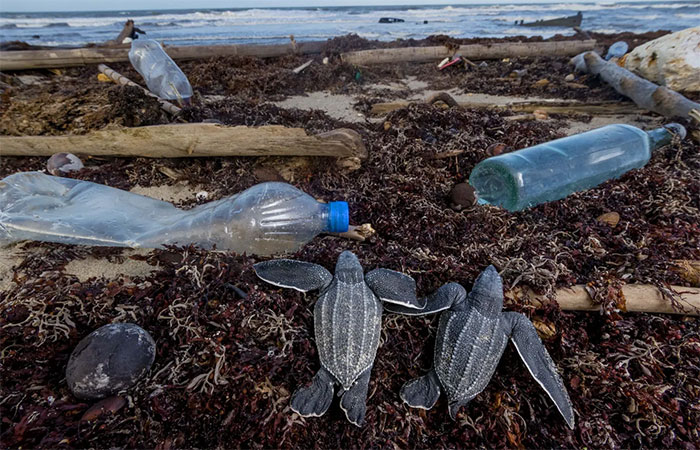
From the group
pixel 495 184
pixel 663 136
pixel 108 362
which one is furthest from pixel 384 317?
pixel 663 136

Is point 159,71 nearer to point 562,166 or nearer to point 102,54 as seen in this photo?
point 102,54

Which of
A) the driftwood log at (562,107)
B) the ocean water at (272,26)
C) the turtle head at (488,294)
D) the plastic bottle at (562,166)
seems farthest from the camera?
the ocean water at (272,26)

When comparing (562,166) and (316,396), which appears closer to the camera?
(316,396)

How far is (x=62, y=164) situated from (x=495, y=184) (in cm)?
397

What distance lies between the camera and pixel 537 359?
62.6 inches

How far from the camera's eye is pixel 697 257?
6.97 ft

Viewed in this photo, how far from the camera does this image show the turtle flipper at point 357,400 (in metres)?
1.46

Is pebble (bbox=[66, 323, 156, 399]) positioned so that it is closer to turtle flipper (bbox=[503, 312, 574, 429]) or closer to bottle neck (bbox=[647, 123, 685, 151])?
turtle flipper (bbox=[503, 312, 574, 429])

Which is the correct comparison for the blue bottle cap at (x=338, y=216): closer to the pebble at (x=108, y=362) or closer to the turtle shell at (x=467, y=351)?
the turtle shell at (x=467, y=351)

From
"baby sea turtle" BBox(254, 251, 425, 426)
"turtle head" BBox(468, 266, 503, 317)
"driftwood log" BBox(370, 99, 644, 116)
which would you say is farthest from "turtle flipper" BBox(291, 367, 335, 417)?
"driftwood log" BBox(370, 99, 644, 116)

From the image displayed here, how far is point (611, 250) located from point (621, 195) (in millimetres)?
894

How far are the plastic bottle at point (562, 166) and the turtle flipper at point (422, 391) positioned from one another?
1.69 m

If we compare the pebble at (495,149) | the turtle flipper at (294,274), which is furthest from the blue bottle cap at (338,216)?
the pebble at (495,149)

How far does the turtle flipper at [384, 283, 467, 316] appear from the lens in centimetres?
174
